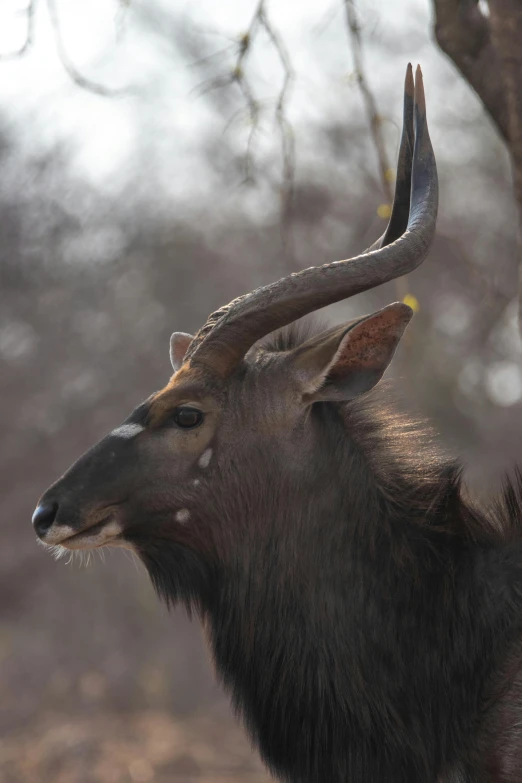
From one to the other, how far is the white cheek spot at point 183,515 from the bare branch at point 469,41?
275 cm

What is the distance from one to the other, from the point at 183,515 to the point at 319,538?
0.59 meters

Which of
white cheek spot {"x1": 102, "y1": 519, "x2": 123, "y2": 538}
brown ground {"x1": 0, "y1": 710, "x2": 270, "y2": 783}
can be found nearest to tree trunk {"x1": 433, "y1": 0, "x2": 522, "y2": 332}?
white cheek spot {"x1": 102, "y1": 519, "x2": 123, "y2": 538}

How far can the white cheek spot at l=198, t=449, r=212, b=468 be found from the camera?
494 centimetres

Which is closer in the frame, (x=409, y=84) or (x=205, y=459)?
(x=205, y=459)

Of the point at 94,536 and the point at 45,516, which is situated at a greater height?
the point at 45,516

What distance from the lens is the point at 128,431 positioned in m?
4.95

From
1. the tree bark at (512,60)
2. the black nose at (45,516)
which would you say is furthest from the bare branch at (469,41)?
the black nose at (45,516)

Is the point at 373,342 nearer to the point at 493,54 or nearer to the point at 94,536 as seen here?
the point at 94,536

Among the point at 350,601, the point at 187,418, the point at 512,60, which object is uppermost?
the point at 512,60

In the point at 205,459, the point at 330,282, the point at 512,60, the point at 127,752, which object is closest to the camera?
the point at 330,282

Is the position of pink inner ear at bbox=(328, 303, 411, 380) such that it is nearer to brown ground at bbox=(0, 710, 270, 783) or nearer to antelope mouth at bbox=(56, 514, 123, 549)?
antelope mouth at bbox=(56, 514, 123, 549)

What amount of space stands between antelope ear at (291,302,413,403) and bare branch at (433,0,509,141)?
188 centimetres

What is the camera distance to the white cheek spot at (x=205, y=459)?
16.2 ft

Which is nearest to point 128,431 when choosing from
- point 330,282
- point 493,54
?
point 330,282
